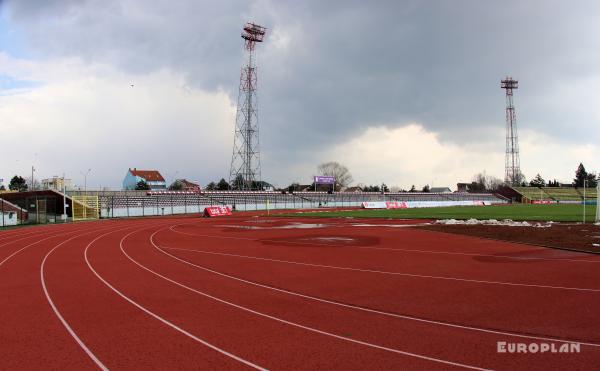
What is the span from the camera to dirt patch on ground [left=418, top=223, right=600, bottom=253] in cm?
1803

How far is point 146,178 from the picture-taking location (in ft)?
443

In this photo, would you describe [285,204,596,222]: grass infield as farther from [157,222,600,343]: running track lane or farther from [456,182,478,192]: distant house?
[456,182,478,192]: distant house

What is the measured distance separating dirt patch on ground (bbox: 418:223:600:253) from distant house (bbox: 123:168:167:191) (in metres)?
119

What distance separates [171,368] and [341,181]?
144m

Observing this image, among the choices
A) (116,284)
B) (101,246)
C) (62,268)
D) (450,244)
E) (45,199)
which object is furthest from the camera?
(45,199)

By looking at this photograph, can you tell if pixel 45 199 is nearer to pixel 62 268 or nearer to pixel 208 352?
pixel 62 268

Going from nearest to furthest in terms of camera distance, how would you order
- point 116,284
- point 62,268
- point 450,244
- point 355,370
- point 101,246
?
point 355,370, point 116,284, point 62,268, point 450,244, point 101,246

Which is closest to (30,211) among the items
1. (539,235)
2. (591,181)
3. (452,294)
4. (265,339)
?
(539,235)

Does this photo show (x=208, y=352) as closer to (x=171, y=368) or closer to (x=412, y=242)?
(x=171, y=368)

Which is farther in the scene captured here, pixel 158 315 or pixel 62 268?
pixel 62 268

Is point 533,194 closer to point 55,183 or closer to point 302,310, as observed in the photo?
point 55,183

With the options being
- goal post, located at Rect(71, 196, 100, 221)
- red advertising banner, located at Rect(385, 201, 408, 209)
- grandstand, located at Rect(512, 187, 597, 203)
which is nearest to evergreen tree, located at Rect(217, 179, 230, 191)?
red advertising banner, located at Rect(385, 201, 408, 209)

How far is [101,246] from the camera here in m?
21.5

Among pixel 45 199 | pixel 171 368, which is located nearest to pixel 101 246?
pixel 171 368
